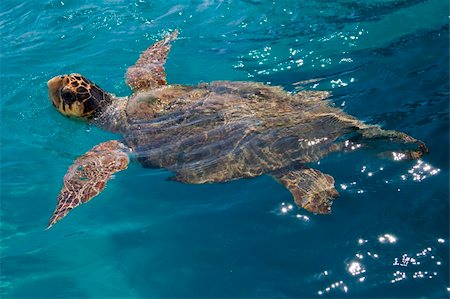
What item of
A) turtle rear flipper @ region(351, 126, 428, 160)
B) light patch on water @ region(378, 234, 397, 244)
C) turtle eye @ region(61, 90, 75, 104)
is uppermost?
turtle eye @ region(61, 90, 75, 104)

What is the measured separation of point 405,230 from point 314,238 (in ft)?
2.18

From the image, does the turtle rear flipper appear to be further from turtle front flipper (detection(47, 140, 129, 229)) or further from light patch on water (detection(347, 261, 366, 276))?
turtle front flipper (detection(47, 140, 129, 229))

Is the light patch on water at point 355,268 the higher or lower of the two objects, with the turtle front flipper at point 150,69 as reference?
lower

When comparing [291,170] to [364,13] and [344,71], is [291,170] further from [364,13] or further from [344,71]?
[364,13]

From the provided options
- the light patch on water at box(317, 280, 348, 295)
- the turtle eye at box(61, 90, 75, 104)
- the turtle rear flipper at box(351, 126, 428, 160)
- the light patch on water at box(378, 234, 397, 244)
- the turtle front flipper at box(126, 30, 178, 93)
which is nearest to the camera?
the light patch on water at box(317, 280, 348, 295)

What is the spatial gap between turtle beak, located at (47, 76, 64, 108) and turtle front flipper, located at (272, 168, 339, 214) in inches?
104

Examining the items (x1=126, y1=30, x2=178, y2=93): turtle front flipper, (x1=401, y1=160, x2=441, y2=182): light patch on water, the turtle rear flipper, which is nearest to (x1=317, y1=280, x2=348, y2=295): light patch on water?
(x1=401, y1=160, x2=441, y2=182): light patch on water

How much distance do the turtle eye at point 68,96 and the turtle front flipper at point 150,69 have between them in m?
0.82

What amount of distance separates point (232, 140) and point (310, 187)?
88 centimetres

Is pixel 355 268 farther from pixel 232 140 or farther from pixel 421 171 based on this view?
pixel 232 140

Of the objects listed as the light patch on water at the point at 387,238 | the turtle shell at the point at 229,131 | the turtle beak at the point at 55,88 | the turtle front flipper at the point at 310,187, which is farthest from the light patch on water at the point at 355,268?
the turtle beak at the point at 55,88

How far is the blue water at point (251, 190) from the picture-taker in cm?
317

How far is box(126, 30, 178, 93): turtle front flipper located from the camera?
5.32m

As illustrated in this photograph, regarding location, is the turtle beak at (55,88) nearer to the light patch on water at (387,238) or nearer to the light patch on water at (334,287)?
the light patch on water at (334,287)
